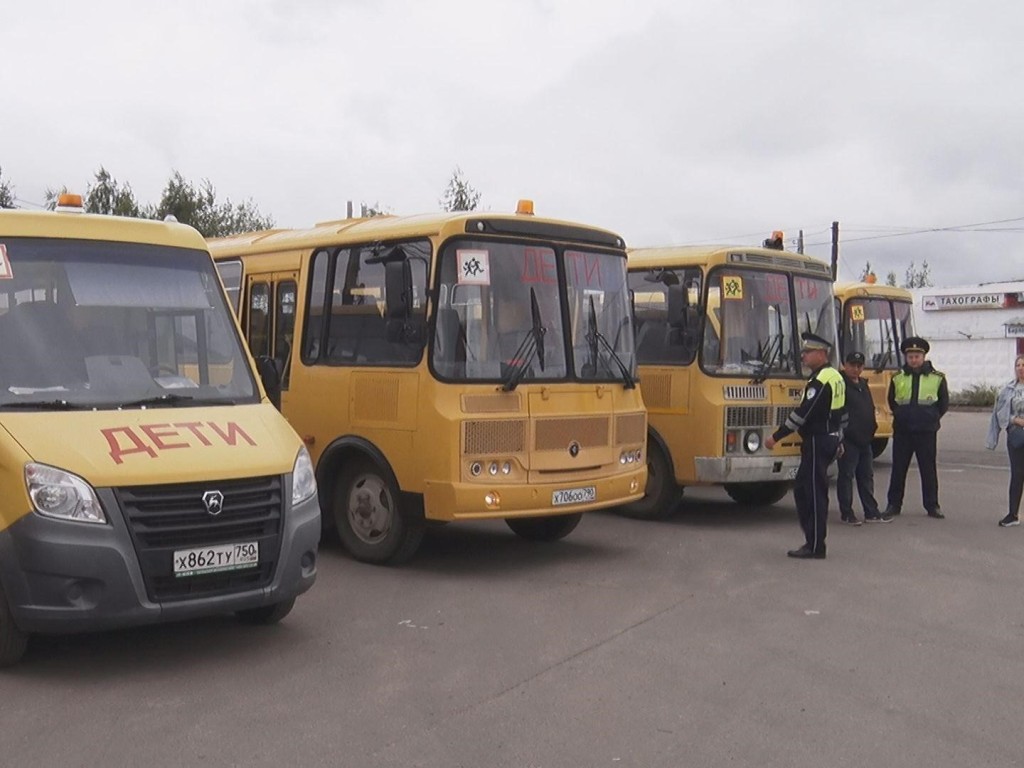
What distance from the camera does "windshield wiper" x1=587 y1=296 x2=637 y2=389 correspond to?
10.3m

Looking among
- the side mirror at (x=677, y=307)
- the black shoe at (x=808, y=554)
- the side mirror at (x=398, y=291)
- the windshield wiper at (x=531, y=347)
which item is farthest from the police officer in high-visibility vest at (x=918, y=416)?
the side mirror at (x=398, y=291)

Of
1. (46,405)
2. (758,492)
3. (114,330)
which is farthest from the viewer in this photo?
(758,492)

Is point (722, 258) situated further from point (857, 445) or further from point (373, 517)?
point (373, 517)

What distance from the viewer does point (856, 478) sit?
13.1 m

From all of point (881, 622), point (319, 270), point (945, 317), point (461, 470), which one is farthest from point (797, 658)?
point (945, 317)

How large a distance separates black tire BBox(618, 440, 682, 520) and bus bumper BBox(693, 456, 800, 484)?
42 centimetres

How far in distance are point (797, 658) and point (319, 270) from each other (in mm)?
5483

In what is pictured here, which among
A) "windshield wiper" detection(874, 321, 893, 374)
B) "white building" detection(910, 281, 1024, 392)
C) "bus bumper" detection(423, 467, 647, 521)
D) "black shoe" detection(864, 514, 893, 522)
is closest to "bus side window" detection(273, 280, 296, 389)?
"bus bumper" detection(423, 467, 647, 521)

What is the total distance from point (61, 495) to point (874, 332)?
14252 millimetres

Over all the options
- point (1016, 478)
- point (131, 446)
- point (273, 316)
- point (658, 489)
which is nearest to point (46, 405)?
point (131, 446)

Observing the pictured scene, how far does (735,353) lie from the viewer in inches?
492

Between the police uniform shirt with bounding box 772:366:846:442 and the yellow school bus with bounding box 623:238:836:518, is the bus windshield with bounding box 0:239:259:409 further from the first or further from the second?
the yellow school bus with bounding box 623:238:836:518

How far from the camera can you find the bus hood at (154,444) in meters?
6.55

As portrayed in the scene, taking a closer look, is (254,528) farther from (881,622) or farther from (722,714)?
(881,622)
